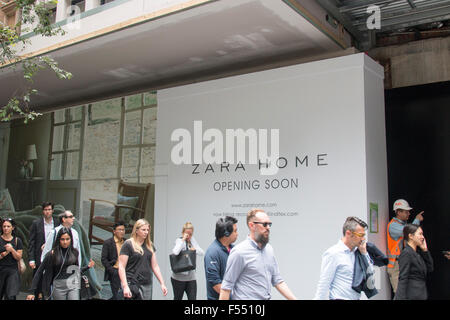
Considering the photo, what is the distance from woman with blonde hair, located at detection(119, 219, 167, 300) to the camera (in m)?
6.18

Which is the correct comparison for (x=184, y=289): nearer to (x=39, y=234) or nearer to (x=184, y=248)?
(x=184, y=248)

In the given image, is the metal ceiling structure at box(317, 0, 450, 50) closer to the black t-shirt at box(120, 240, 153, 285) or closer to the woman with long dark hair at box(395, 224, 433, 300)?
the woman with long dark hair at box(395, 224, 433, 300)

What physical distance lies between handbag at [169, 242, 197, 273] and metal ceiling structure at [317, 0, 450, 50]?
14.7 feet

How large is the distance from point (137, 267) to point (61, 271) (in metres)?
1.45

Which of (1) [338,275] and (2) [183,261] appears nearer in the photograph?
(1) [338,275]

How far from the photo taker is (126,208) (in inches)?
397

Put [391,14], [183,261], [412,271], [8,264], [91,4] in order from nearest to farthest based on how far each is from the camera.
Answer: [412,271] → [183,261] → [391,14] → [8,264] → [91,4]

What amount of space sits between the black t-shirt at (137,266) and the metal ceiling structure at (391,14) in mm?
4603

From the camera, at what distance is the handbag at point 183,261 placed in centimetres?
757

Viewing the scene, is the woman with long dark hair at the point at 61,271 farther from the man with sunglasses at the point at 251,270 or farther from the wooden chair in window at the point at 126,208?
the man with sunglasses at the point at 251,270

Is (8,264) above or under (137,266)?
under

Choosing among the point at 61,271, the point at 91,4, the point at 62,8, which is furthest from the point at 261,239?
the point at 62,8

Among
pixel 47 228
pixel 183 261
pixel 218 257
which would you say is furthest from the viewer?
pixel 47 228
